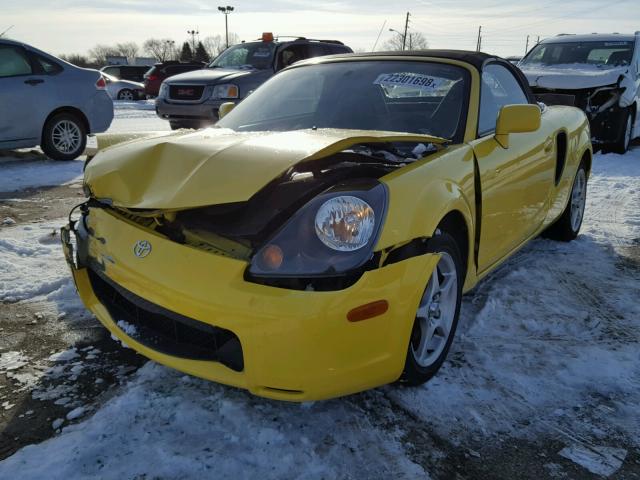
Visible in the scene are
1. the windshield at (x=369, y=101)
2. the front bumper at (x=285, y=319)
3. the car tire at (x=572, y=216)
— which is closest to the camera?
the front bumper at (x=285, y=319)

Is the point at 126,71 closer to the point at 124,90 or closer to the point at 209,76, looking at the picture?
the point at 124,90

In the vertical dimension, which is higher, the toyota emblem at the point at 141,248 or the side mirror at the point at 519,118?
the side mirror at the point at 519,118

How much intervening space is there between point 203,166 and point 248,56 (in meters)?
8.00

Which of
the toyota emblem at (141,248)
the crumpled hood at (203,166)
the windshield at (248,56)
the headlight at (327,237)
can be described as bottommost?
the toyota emblem at (141,248)

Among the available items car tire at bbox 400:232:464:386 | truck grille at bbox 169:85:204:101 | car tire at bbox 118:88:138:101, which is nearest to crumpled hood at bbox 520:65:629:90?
truck grille at bbox 169:85:204:101

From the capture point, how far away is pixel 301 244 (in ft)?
6.39

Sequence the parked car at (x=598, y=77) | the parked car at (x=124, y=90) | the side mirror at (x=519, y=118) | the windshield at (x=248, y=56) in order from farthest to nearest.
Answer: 1. the parked car at (x=124, y=90)
2. the windshield at (x=248, y=56)
3. the parked car at (x=598, y=77)
4. the side mirror at (x=519, y=118)

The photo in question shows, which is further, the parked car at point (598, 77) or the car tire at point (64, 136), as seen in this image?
the parked car at point (598, 77)

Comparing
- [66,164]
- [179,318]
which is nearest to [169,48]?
[66,164]

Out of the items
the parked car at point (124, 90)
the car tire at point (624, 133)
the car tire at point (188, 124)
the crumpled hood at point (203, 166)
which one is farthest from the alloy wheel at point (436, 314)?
the parked car at point (124, 90)

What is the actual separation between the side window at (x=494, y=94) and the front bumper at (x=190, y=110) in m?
5.61

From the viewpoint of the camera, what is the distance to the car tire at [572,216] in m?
4.50

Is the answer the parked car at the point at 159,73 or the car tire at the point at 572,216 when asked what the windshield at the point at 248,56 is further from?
the parked car at the point at 159,73

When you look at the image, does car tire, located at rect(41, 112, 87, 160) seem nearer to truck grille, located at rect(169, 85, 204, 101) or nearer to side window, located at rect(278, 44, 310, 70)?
truck grille, located at rect(169, 85, 204, 101)
